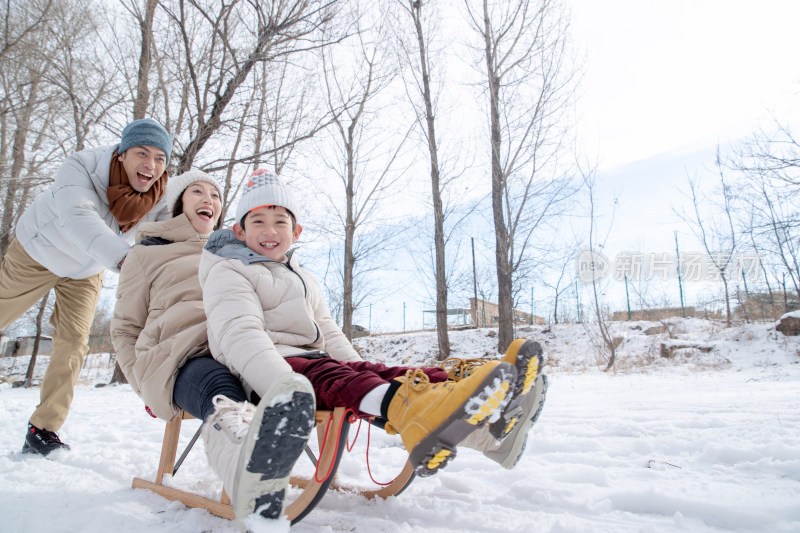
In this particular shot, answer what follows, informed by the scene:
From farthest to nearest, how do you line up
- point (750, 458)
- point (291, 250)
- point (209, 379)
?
point (291, 250)
point (750, 458)
point (209, 379)

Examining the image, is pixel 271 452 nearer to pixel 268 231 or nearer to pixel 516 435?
pixel 516 435

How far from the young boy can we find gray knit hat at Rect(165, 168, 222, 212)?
0.41 metres

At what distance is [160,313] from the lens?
70.7 inches

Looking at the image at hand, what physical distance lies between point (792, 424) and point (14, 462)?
3806mm

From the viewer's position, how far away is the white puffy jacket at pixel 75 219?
200 cm

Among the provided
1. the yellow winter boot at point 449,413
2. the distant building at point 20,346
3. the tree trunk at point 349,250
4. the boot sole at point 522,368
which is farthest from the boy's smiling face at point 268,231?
the distant building at point 20,346

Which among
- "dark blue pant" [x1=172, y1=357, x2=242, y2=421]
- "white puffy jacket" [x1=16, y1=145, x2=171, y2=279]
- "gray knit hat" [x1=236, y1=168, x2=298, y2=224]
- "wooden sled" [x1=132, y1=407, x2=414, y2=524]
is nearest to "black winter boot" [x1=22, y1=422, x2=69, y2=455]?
"white puffy jacket" [x1=16, y1=145, x2=171, y2=279]

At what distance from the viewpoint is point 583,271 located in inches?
409

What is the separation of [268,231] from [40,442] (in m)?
1.83

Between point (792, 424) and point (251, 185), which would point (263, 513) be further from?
point (792, 424)

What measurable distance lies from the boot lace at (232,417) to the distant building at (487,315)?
1639 cm

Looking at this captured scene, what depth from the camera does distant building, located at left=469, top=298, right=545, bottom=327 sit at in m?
17.6

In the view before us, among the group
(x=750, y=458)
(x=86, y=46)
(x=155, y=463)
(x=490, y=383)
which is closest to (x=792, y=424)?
(x=750, y=458)

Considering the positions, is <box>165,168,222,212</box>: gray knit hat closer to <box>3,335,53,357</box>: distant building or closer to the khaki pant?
the khaki pant
